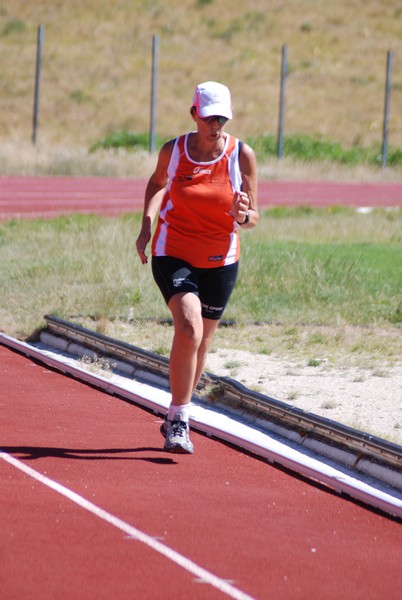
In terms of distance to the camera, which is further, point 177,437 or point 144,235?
point 144,235

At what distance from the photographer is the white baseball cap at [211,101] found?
743 cm

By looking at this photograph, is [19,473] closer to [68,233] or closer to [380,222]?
[68,233]

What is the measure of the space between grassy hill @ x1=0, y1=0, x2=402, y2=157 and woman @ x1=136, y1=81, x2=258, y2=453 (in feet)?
138

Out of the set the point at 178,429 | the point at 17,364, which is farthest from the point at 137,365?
the point at 178,429

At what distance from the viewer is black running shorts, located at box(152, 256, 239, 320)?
302 inches

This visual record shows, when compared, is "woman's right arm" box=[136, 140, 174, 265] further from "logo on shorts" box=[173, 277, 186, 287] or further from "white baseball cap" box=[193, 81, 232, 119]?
"white baseball cap" box=[193, 81, 232, 119]

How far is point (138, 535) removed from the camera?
601 centimetres

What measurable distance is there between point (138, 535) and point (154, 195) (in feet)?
8.76

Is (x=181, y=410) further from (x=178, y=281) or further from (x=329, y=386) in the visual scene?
(x=329, y=386)

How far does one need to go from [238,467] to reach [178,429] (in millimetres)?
444

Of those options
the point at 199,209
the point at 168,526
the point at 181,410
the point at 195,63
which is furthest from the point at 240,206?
the point at 195,63

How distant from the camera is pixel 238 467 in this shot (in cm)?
756

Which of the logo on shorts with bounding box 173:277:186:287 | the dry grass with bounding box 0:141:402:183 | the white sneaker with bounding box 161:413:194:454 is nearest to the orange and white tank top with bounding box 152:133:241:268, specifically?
the logo on shorts with bounding box 173:277:186:287

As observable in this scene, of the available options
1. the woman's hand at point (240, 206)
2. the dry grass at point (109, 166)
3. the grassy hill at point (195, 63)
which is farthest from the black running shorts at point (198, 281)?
the grassy hill at point (195, 63)
